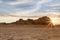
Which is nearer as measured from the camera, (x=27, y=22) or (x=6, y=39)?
(x=6, y=39)

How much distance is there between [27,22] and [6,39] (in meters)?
23.8

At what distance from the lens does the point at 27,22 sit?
31.1 metres

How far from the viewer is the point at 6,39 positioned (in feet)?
23.9
